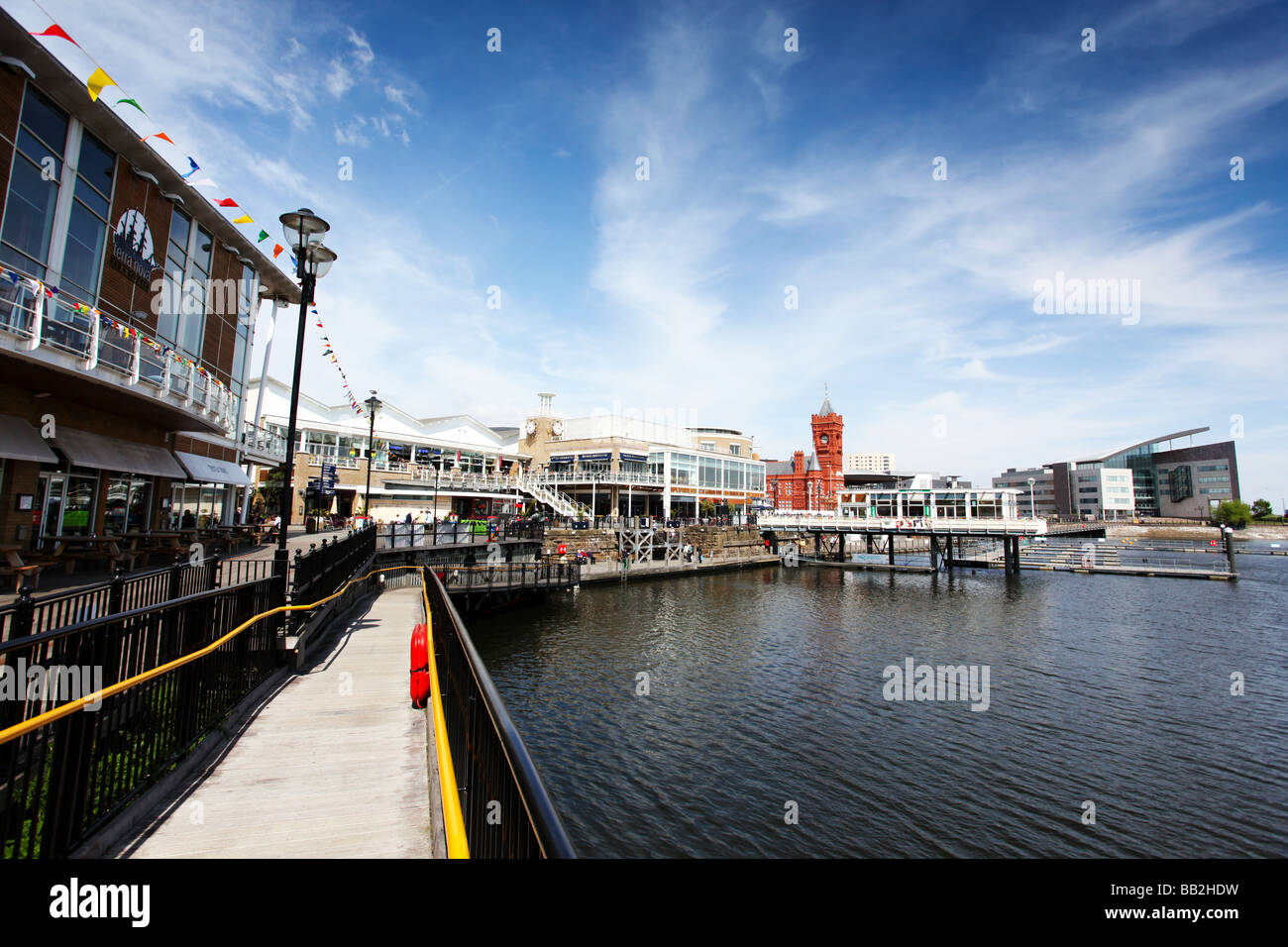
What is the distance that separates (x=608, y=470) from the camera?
59.5m

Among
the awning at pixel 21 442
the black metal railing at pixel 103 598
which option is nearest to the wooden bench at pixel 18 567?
the awning at pixel 21 442

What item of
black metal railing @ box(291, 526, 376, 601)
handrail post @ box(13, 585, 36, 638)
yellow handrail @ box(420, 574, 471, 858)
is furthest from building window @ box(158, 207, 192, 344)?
yellow handrail @ box(420, 574, 471, 858)

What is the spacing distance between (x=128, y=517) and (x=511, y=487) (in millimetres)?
37111

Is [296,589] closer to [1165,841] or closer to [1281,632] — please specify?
[1165,841]

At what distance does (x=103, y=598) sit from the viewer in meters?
7.05

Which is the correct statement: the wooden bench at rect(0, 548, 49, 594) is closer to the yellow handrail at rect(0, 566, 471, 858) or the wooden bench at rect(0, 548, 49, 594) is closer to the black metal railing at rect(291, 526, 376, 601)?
the black metal railing at rect(291, 526, 376, 601)

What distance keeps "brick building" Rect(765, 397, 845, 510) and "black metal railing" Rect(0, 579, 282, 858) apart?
363ft

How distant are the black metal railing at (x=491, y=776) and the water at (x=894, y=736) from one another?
5963mm

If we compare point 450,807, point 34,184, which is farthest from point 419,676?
point 34,184

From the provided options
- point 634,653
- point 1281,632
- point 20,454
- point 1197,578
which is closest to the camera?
point 20,454

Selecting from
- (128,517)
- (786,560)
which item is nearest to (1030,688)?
(128,517)

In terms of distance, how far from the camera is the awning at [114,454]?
13.3 metres

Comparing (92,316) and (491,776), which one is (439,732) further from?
(92,316)
